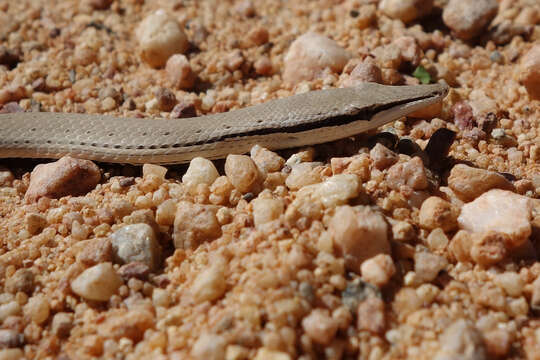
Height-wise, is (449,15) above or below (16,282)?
above

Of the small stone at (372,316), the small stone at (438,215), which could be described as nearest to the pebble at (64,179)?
the small stone at (372,316)

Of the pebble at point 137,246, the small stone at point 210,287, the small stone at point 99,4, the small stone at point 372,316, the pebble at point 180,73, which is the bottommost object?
the small stone at point 372,316

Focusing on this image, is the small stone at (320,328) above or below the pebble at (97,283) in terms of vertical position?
below

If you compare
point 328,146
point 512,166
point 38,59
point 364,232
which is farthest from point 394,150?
point 38,59

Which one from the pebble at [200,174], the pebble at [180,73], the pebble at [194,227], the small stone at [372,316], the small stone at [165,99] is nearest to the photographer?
the small stone at [372,316]

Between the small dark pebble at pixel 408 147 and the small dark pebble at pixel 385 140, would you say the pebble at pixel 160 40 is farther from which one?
the small dark pebble at pixel 408 147

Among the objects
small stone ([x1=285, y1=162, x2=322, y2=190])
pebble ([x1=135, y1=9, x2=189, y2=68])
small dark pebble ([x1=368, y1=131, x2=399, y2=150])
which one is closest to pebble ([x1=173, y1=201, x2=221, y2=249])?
small stone ([x1=285, y1=162, x2=322, y2=190])

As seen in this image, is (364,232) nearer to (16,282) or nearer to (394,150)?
(394,150)
